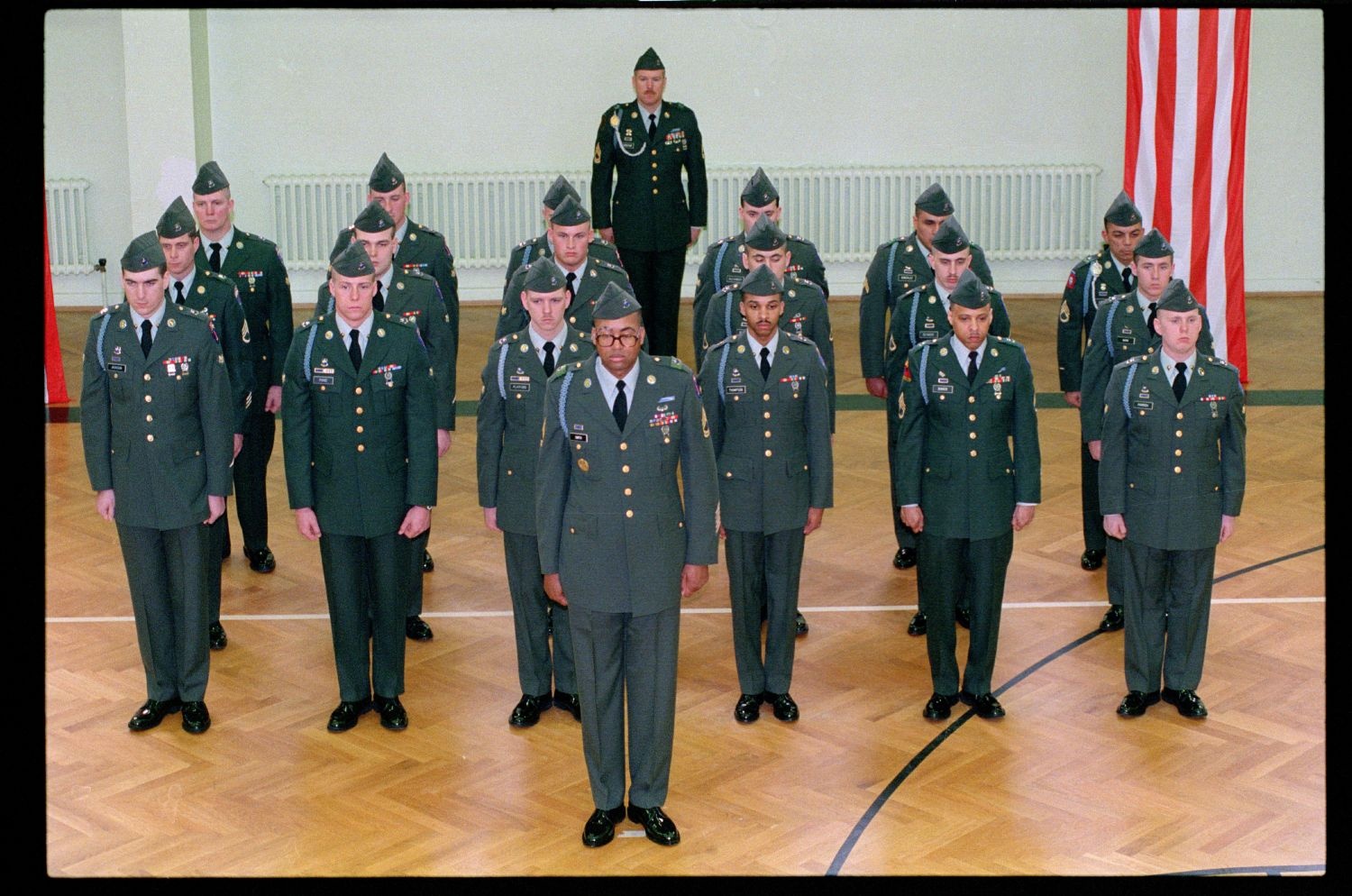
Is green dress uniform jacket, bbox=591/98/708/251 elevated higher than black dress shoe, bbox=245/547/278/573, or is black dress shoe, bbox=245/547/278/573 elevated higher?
green dress uniform jacket, bbox=591/98/708/251

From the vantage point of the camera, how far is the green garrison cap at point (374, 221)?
6867 mm

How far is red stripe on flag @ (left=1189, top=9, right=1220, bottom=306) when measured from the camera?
30.3 feet

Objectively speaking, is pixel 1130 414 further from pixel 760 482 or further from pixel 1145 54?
pixel 1145 54

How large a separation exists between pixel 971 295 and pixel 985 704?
1487mm

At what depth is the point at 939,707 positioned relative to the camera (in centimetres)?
615

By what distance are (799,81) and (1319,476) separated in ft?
19.1

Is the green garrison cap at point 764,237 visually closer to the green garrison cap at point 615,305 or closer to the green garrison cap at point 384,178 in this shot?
the green garrison cap at point 384,178

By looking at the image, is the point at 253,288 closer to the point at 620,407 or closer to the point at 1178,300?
the point at 620,407

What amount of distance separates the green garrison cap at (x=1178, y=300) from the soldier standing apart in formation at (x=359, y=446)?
2.61m

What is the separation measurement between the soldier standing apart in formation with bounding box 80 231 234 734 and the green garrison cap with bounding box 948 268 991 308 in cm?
→ 260

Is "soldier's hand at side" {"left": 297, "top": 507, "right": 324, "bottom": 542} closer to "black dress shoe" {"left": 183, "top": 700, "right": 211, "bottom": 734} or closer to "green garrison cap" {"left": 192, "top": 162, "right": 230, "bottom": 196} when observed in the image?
"black dress shoe" {"left": 183, "top": 700, "right": 211, "bottom": 734}

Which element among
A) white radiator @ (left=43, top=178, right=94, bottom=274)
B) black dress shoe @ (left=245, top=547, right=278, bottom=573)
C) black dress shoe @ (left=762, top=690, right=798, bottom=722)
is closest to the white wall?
white radiator @ (left=43, top=178, right=94, bottom=274)

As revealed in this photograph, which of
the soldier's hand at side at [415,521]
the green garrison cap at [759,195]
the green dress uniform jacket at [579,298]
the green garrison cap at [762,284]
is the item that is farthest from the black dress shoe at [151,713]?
the green garrison cap at [759,195]

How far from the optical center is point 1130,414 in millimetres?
6047
